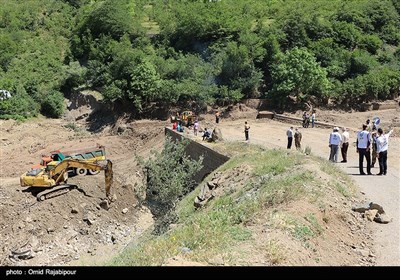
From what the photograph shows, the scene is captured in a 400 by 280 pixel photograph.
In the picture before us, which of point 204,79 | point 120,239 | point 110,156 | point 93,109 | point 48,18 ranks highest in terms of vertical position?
point 48,18

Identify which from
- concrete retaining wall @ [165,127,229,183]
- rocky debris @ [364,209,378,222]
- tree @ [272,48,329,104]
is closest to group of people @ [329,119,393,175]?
rocky debris @ [364,209,378,222]

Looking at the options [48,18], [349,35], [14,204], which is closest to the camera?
[14,204]

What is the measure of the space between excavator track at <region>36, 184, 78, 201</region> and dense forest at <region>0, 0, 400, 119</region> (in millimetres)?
13521

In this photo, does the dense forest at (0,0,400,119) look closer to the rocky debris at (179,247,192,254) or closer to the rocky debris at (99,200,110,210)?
the rocky debris at (99,200,110,210)

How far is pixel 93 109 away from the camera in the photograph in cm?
3969

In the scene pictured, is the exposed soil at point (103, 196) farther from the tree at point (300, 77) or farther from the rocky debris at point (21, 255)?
the tree at point (300, 77)

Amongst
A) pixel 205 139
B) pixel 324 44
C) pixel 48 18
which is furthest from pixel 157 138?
pixel 48 18

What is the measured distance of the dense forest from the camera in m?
35.2

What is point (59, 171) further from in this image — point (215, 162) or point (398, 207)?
point (398, 207)

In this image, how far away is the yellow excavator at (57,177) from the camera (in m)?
22.6

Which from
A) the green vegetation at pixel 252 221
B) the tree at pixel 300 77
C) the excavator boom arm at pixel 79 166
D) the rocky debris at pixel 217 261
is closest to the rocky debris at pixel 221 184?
the green vegetation at pixel 252 221

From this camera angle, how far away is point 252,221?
10.4m

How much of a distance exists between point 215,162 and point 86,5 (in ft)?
145

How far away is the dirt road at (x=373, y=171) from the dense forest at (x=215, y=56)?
13.3 feet
